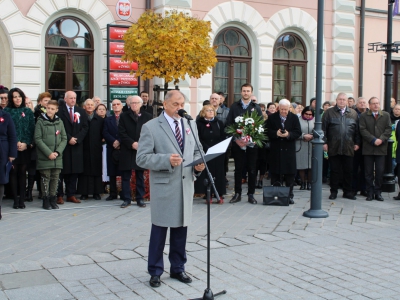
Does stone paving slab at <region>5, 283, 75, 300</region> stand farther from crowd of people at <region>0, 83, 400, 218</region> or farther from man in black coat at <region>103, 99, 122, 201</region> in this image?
man in black coat at <region>103, 99, 122, 201</region>

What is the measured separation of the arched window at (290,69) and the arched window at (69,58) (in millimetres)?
5900

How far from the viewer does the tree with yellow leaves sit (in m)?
10.3

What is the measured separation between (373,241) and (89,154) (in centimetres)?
548

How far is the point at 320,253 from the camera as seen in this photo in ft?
23.5

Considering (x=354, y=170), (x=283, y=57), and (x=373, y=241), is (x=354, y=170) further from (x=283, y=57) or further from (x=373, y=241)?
(x=283, y=57)

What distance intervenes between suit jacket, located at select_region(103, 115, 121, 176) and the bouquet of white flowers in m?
2.10

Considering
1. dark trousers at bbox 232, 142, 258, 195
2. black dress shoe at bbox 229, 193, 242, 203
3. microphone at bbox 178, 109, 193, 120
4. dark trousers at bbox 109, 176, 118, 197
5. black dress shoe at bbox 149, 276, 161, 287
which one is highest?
microphone at bbox 178, 109, 193, 120

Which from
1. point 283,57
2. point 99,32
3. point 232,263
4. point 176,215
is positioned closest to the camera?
point 176,215

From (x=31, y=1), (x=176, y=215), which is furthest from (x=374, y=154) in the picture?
(x=31, y=1)

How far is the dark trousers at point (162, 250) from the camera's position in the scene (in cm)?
588

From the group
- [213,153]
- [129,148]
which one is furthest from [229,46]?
[213,153]

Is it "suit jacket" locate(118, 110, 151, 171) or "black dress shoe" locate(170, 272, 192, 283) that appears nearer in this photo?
"black dress shoe" locate(170, 272, 192, 283)

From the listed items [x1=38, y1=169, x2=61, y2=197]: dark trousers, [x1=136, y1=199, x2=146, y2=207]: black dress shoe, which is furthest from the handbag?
[x1=38, y1=169, x2=61, y2=197]: dark trousers

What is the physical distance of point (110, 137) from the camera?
10641 mm
